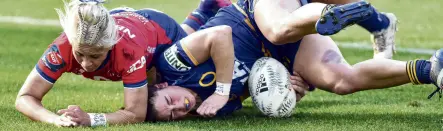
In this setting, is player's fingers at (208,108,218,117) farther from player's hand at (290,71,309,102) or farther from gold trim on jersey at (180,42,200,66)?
player's hand at (290,71,309,102)

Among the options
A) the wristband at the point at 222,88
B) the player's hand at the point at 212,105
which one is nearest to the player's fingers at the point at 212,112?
the player's hand at the point at 212,105

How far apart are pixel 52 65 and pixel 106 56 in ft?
1.11

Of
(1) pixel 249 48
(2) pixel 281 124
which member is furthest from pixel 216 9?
(2) pixel 281 124

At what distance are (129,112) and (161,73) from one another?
0.56 metres

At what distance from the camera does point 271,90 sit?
673cm

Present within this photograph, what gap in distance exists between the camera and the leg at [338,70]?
21.0ft

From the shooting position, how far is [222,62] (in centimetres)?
654

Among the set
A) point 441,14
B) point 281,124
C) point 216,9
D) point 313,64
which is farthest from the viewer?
point 441,14

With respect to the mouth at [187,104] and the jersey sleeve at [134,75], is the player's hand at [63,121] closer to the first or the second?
the jersey sleeve at [134,75]

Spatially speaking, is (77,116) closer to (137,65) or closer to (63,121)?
(63,121)

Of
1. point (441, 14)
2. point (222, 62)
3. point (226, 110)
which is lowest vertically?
point (441, 14)

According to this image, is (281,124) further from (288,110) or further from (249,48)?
(249,48)

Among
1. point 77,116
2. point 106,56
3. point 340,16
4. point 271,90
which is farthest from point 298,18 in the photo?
point 77,116

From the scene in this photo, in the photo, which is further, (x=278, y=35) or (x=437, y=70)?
(x=278, y=35)
